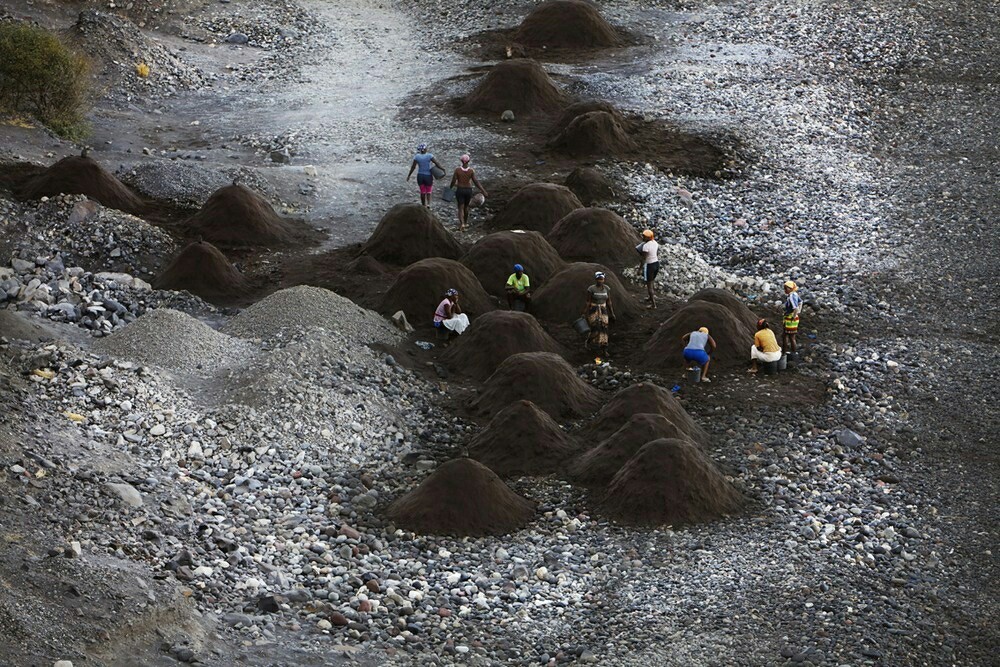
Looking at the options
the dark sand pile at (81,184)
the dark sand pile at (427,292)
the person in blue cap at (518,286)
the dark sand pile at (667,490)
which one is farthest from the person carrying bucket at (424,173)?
the dark sand pile at (667,490)

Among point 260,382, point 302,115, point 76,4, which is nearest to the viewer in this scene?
point 260,382

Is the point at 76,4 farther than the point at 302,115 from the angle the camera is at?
Yes

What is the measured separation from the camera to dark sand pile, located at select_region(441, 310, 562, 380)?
19.8 metres

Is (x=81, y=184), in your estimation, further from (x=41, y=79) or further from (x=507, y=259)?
(x=507, y=259)

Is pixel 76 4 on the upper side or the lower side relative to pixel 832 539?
upper

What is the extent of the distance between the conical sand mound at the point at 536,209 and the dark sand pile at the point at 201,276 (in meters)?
5.30

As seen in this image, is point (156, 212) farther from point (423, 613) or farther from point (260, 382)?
point (423, 613)

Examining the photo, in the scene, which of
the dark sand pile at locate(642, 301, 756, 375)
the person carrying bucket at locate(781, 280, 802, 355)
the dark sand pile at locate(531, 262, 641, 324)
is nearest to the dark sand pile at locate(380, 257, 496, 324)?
the dark sand pile at locate(531, 262, 641, 324)

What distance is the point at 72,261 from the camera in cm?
2211

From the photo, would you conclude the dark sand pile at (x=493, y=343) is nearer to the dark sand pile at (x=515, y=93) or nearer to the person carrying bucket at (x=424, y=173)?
the person carrying bucket at (x=424, y=173)

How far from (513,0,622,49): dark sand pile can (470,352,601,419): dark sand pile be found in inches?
693

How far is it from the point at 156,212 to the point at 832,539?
1476cm

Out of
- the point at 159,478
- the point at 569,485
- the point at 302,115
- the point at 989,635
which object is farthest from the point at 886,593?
the point at 302,115

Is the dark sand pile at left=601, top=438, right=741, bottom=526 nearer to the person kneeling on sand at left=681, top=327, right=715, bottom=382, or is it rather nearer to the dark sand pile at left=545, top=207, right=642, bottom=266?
the person kneeling on sand at left=681, top=327, right=715, bottom=382
